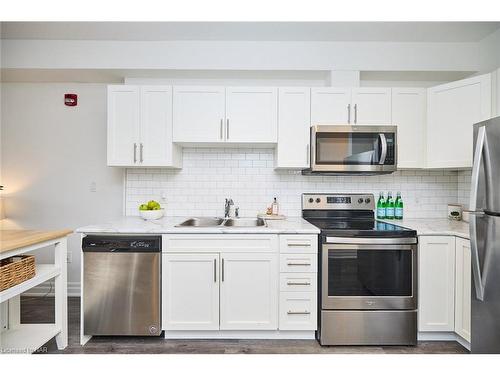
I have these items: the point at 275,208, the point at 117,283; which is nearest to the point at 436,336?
the point at 275,208

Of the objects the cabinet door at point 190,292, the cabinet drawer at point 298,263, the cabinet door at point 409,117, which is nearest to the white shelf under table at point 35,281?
the cabinet door at point 190,292

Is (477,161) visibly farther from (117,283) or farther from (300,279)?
(117,283)

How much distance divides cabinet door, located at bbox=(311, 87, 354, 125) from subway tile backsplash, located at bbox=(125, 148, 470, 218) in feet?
1.94

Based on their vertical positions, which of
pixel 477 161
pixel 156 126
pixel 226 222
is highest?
pixel 156 126

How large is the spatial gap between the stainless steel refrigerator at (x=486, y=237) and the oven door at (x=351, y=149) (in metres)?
0.69

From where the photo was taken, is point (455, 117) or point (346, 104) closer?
point (455, 117)

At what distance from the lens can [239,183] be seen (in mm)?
3023

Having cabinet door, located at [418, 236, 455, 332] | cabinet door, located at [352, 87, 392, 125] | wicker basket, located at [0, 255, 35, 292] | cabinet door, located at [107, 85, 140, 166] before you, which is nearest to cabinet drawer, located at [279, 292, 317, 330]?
cabinet door, located at [418, 236, 455, 332]

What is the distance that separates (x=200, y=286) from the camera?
7.49 ft

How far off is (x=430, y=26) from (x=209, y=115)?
2.04 m

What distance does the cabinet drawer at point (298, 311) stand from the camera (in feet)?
7.50

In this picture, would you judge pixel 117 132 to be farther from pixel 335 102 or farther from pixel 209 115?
pixel 335 102

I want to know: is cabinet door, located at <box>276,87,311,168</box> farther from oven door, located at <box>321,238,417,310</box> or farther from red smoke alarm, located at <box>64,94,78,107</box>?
red smoke alarm, located at <box>64,94,78,107</box>

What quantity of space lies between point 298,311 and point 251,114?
1.68m
